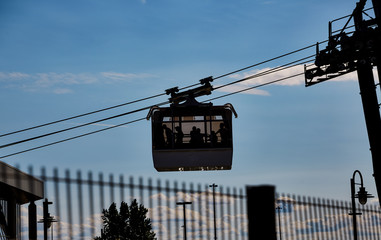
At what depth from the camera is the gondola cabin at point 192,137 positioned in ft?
92.2


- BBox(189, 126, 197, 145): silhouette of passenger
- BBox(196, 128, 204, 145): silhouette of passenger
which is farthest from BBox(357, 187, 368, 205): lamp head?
BBox(189, 126, 197, 145): silhouette of passenger

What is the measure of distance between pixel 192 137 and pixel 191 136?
0.10m

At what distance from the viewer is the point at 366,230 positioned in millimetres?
14273

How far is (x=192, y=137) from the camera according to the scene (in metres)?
28.6

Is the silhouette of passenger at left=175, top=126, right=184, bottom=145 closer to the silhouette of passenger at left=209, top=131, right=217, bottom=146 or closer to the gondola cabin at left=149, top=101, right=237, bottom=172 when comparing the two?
the gondola cabin at left=149, top=101, right=237, bottom=172

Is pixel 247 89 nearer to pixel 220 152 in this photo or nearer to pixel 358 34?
pixel 220 152

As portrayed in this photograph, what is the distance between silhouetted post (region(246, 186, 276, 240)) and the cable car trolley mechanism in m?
19.7

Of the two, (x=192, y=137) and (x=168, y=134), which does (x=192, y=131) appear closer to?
(x=192, y=137)

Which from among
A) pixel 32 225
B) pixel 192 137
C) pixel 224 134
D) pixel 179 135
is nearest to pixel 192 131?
pixel 192 137

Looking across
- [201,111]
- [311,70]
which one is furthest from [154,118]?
[311,70]

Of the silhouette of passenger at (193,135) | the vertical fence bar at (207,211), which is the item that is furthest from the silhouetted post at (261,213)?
the silhouette of passenger at (193,135)

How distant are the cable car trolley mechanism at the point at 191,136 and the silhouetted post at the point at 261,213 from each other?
19711 mm

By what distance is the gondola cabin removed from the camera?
28.1 m

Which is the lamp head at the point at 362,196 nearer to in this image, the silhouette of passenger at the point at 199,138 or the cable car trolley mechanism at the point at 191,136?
the cable car trolley mechanism at the point at 191,136
